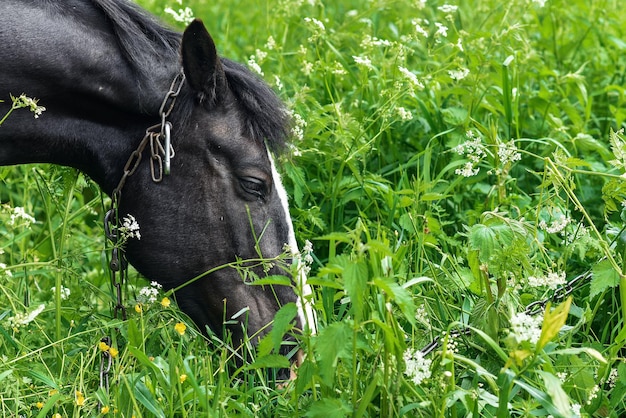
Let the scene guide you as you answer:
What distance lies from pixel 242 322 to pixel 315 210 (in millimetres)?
799

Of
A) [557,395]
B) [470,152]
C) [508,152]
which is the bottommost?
[557,395]

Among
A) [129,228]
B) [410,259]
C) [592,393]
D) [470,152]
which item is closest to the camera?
[592,393]

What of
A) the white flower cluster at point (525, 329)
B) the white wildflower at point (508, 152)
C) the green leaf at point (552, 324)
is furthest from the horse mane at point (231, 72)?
the green leaf at point (552, 324)

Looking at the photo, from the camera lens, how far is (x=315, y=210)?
410 centimetres

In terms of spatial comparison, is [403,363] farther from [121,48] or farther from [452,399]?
[121,48]

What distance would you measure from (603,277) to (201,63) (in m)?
1.63

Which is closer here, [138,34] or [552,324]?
[552,324]

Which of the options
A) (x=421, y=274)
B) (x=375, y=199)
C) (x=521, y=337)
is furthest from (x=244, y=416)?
(x=375, y=199)

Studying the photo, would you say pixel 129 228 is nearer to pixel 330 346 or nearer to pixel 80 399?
pixel 80 399

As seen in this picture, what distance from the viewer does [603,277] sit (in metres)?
3.06

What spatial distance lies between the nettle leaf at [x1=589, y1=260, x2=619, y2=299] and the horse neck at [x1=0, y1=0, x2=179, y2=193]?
5.60 feet

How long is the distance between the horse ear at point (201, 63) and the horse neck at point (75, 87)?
0.14m

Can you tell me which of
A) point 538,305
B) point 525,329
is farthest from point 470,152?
point 525,329

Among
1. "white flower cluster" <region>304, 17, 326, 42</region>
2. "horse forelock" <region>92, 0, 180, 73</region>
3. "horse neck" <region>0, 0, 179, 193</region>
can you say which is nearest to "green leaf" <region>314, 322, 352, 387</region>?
"horse neck" <region>0, 0, 179, 193</region>
